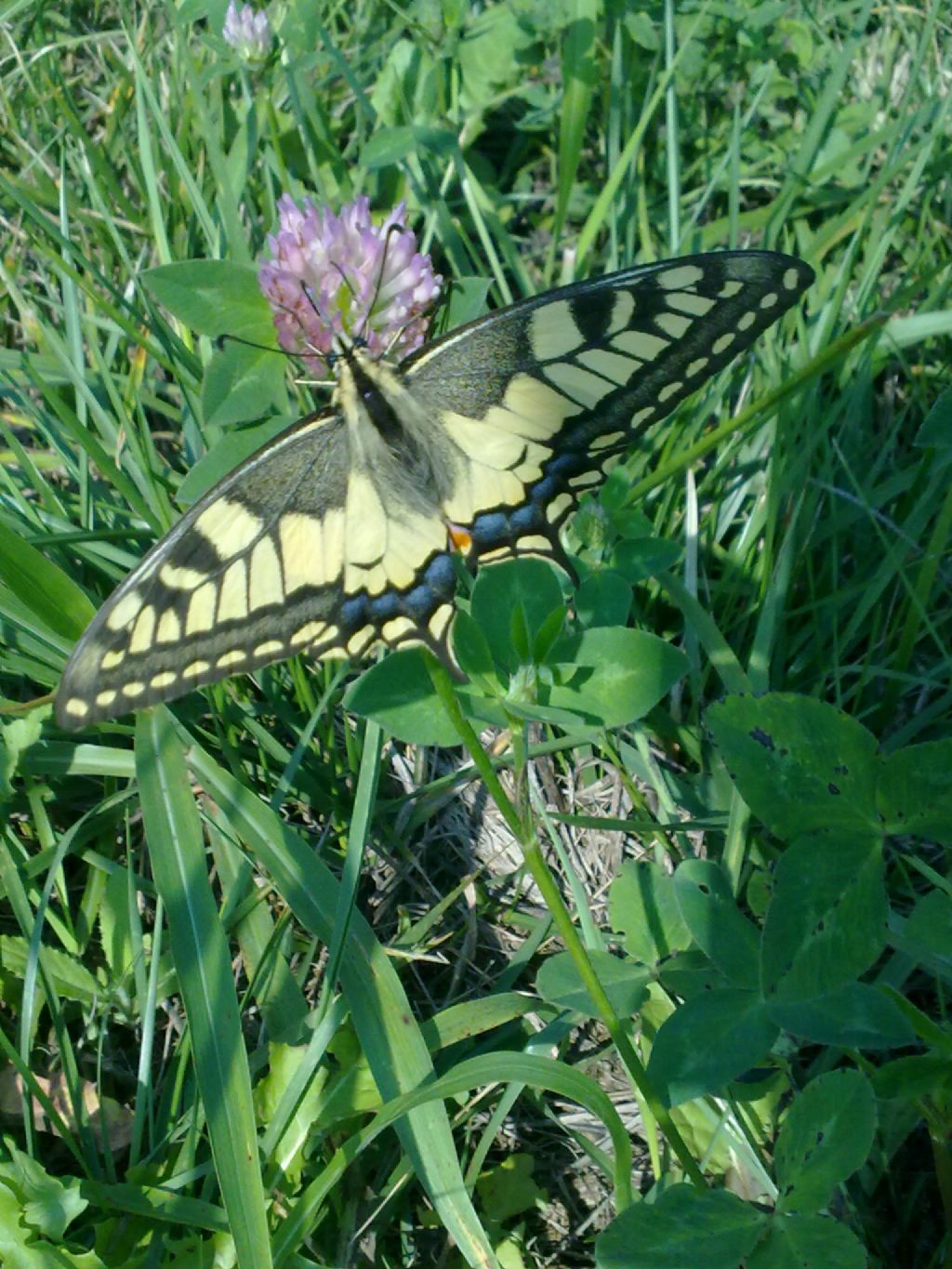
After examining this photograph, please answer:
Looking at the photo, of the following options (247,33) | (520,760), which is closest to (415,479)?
(520,760)

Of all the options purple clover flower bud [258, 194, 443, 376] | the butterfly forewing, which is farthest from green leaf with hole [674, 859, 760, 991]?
purple clover flower bud [258, 194, 443, 376]

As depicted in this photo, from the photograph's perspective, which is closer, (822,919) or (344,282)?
(822,919)

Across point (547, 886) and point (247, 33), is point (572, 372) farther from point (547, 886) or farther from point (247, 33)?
point (247, 33)

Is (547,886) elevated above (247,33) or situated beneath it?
situated beneath

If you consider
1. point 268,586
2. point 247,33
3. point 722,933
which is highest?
point 247,33

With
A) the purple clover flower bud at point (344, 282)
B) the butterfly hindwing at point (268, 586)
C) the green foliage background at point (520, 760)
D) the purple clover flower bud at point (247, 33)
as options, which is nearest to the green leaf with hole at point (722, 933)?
the green foliage background at point (520, 760)

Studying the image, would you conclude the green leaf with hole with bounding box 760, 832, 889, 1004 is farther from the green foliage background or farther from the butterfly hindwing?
the butterfly hindwing
